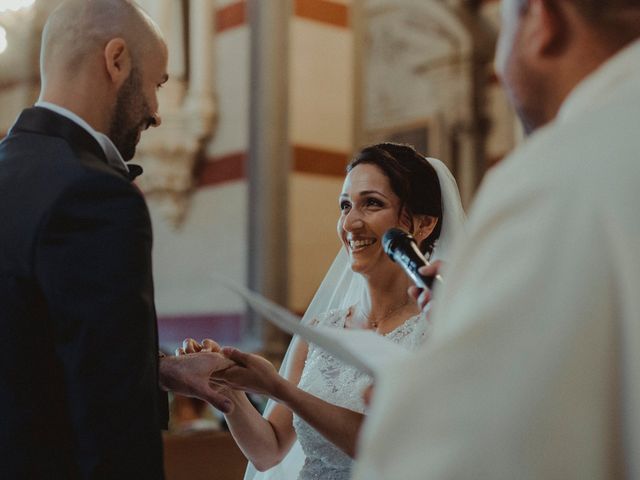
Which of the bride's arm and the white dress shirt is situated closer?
the white dress shirt

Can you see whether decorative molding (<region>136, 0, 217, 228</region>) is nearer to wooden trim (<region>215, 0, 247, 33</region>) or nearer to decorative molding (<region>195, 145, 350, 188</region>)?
wooden trim (<region>215, 0, 247, 33</region>)

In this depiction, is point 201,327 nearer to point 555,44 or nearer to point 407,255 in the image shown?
point 407,255

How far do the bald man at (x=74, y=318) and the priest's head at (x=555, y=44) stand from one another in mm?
766

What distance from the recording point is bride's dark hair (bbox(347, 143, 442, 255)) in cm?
265

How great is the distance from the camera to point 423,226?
269cm

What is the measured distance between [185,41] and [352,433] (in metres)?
4.12

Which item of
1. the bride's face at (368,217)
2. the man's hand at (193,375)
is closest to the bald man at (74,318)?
the man's hand at (193,375)

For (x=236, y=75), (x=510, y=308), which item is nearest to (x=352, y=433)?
(x=510, y=308)

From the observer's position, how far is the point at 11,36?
7020mm

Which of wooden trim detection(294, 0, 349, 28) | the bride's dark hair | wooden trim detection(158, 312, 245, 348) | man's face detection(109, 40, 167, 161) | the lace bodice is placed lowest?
wooden trim detection(158, 312, 245, 348)

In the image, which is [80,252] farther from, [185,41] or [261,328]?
[185,41]

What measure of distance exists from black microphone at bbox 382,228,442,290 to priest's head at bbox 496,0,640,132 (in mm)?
618

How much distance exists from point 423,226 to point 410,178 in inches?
6.0

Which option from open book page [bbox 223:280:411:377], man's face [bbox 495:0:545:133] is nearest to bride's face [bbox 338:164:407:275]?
open book page [bbox 223:280:411:377]
